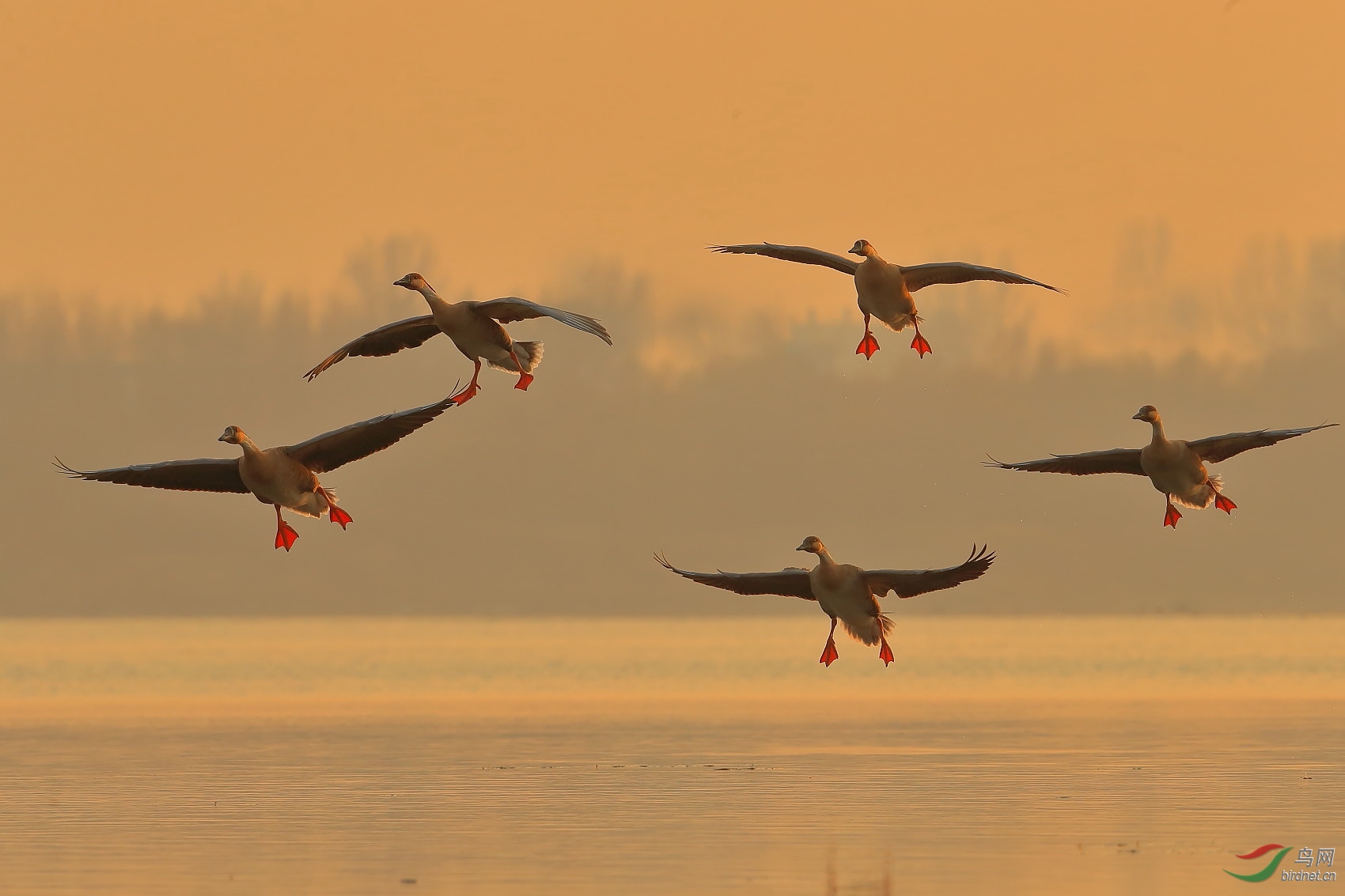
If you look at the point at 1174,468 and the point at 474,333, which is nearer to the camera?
the point at 474,333

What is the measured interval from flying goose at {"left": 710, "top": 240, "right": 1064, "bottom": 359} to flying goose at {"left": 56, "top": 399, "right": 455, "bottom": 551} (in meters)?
6.58

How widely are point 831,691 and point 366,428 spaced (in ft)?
197

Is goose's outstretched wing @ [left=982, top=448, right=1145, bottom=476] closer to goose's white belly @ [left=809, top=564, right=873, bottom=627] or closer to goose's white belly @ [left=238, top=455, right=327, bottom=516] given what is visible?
goose's white belly @ [left=809, top=564, right=873, bottom=627]

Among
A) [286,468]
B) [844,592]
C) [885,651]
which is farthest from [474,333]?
[885,651]

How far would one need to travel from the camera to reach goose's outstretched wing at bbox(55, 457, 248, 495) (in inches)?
1330

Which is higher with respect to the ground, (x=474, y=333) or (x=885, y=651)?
(x=474, y=333)

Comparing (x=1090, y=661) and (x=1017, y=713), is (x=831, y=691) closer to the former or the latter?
(x=1017, y=713)

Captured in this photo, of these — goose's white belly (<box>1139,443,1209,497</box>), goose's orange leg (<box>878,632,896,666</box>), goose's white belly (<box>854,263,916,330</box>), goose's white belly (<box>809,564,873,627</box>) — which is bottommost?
goose's orange leg (<box>878,632,896,666</box>)

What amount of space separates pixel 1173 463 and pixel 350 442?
44.7 feet

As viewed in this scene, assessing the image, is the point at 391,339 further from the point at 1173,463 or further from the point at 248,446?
the point at 1173,463

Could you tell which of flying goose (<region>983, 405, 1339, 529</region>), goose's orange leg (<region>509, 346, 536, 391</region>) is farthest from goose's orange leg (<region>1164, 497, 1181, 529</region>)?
goose's orange leg (<region>509, 346, 536, 391</region>)

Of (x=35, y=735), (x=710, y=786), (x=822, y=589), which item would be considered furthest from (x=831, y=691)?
(x=822, y=589)

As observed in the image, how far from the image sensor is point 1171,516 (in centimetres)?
3759

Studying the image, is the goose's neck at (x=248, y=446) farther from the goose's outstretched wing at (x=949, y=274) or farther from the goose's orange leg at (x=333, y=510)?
the goose's outstretched wing at (x=949, y=274)
